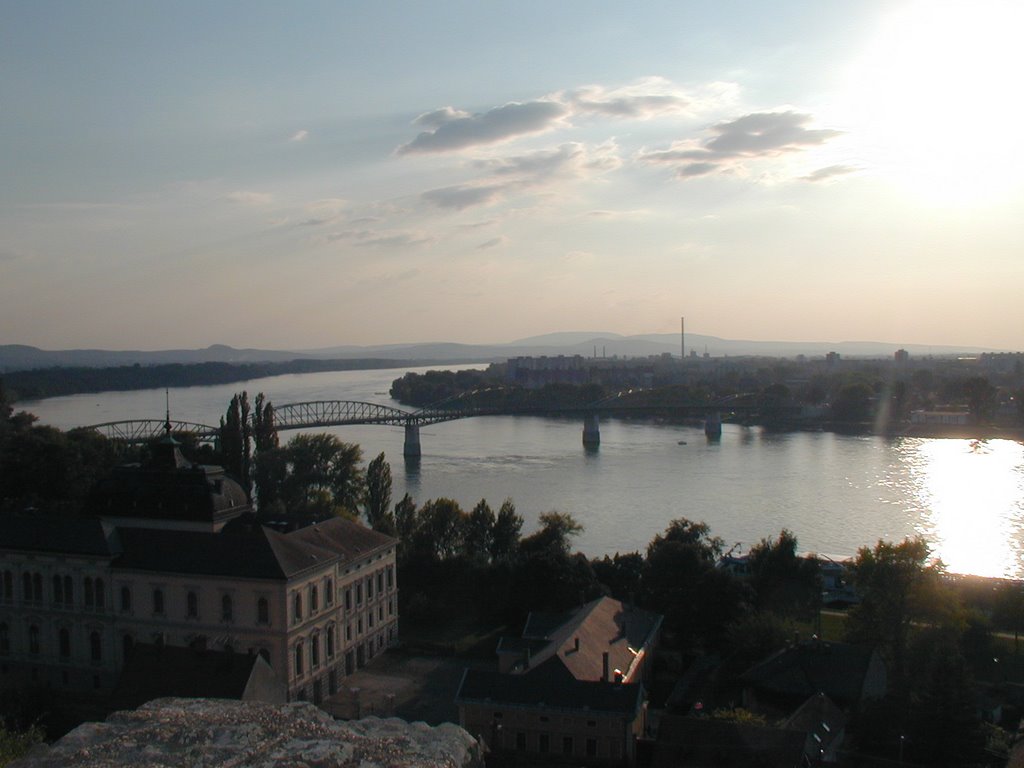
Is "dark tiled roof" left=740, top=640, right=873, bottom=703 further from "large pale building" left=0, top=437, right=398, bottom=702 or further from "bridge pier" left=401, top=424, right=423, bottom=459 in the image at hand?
"bridge pier" left=401, top=424, right=423, bottom=459

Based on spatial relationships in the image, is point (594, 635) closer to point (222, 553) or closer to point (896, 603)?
point (896, 603)

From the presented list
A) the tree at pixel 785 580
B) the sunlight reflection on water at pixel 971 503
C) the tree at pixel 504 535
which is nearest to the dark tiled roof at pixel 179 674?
the tree at pixel 785 580

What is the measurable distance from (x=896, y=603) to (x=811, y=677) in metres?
2.31

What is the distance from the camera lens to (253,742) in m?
1.53

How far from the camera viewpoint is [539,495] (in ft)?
80.2

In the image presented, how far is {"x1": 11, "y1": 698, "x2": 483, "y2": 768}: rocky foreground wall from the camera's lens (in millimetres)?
1475

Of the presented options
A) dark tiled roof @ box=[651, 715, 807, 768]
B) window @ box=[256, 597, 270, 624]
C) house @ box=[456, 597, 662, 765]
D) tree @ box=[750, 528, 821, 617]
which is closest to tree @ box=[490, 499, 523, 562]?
tree @ box=[750, 528, 821, 617]

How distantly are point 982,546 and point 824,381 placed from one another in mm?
43231

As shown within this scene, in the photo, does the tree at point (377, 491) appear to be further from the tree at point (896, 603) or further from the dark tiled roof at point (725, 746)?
the dark tiled roof at point (725, 746)

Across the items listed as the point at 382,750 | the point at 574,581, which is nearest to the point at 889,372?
the point at 574,581

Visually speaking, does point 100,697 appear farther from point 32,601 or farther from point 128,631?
point 32,601

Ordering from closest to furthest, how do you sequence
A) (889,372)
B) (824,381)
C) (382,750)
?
(382,750) < (824,381) < (889,372)

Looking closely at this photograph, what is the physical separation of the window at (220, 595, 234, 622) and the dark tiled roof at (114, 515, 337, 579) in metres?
0.27

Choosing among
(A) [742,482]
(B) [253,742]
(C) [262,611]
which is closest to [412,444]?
(A) [742,482]
